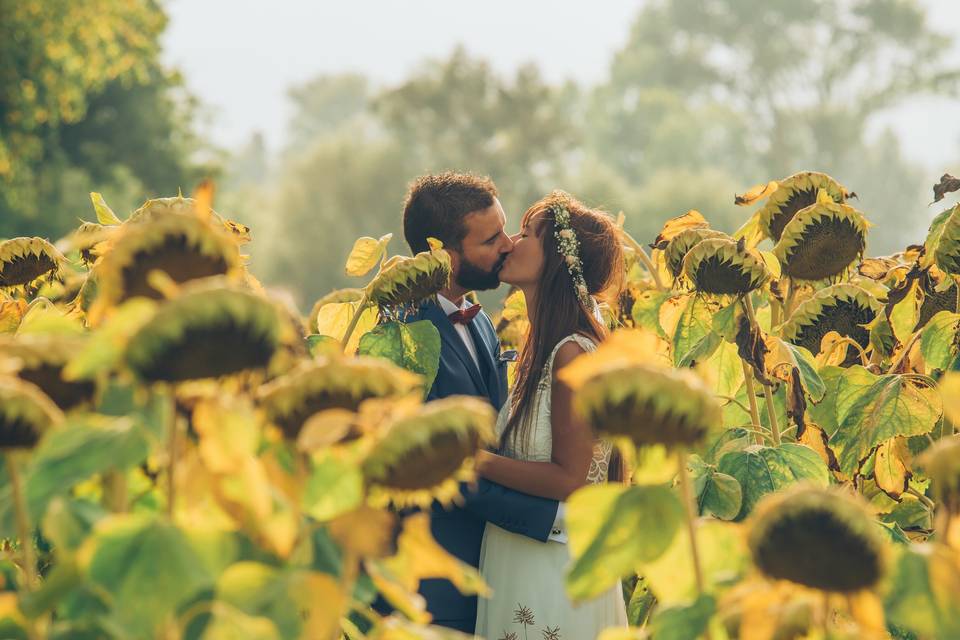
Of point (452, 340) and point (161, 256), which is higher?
point (452, 340)

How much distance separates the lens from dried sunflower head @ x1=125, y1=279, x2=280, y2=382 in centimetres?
59

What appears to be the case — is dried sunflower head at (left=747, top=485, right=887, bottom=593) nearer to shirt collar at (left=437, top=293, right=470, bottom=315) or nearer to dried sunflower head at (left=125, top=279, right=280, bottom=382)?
dried sunflower head at (left=125, top=279, right=280, bottom=382)

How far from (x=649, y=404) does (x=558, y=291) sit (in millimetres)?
1839

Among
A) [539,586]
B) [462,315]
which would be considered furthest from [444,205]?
[539,586]

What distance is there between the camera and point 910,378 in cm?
165

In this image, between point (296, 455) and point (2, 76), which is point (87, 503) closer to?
point (296, 455)

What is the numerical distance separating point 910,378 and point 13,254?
127 cm

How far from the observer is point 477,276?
2754 millimetres

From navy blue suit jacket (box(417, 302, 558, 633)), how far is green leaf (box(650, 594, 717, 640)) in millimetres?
1445

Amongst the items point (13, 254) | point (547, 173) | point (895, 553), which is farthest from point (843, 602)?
point (547, 173)

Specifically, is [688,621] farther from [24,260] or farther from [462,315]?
[462,315]

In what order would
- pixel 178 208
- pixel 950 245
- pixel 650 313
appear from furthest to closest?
pixel 650 313 → pixel 950 245 → pixel 178 208

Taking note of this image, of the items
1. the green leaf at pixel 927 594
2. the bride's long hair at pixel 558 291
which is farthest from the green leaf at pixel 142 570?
the bride's long hair at pixel 558 291

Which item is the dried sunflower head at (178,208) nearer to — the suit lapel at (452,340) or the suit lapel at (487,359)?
the suit lapel at (452,340)
